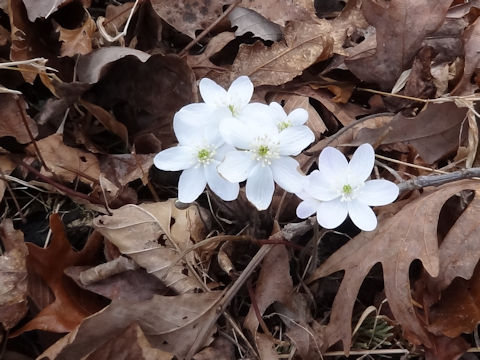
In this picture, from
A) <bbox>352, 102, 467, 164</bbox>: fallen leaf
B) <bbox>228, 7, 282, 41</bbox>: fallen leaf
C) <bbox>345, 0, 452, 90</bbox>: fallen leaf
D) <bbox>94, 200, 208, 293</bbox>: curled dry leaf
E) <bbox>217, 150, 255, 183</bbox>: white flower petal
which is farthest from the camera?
<bbox>228, 7, 282, 41</bbox>: fallen leaf

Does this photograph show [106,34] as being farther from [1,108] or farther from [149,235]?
[149,235]

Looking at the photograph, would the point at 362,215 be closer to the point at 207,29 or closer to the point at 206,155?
the point at 206,155

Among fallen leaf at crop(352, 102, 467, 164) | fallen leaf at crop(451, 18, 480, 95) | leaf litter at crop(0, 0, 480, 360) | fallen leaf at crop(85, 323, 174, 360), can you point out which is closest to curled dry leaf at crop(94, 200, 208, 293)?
leaf litter at crop(0, 0, 480, 360)

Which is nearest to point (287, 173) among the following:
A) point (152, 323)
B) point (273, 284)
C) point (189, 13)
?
point (273, 284)

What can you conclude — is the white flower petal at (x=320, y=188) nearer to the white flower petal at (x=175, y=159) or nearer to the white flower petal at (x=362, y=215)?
the white flower petal at (x=362, y=215)

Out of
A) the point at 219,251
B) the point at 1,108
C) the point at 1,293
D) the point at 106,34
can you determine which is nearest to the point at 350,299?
the point at 219,251

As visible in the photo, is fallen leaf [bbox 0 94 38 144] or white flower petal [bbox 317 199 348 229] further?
fallen leaf [bbox 0 94 38 144]

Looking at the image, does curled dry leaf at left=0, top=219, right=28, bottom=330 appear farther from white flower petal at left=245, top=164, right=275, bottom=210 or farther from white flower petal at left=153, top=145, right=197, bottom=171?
white flower petal at left=245, top=164, right=275, bottom=210
